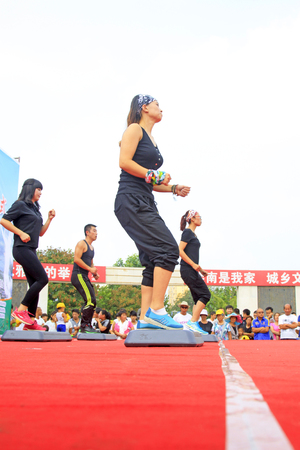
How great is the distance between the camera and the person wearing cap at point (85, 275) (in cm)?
703

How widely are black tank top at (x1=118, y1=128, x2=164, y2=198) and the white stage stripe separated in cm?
259

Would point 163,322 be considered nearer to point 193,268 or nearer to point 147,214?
point 147,214

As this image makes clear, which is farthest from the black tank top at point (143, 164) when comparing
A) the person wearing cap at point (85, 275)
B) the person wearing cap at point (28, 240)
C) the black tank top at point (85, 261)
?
the black tank top at point (85, 261)

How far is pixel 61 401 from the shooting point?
99 cm

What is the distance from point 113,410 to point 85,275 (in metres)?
6.35

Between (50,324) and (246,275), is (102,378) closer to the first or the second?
(50,324)

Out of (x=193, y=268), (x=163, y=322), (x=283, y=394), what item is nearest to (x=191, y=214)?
(x=193, y=268)

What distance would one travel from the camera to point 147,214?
3457 mm

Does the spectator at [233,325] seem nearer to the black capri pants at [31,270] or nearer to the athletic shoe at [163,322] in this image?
the black capri pants at [31,270]

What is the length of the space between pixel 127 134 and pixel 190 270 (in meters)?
3.06

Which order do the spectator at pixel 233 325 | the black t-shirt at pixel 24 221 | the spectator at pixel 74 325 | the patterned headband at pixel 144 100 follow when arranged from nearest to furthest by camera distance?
the patterned headband at pixel 144 100 → the black t-shirt at pixel 24 221 → the spectator at pixel 233 325 → the spectator at pixel 74 325

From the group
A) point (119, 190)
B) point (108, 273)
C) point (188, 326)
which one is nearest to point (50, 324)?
point (188, 326)

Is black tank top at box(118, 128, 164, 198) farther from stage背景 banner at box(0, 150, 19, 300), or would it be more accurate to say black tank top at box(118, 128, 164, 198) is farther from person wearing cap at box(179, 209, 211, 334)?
stage背景 banner at box(0, 150, 19, 300)

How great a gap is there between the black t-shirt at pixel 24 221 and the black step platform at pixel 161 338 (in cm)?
251
